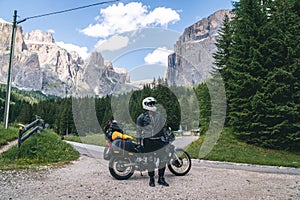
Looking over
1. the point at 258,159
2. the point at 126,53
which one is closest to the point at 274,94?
the point at 258,159

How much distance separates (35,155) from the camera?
348 inches

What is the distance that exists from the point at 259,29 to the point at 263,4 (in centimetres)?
275

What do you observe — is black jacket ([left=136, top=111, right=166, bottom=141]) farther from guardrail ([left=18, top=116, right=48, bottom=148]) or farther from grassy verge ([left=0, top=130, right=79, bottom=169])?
guardrail ([left=18, top=116, right=48, bottom=148])

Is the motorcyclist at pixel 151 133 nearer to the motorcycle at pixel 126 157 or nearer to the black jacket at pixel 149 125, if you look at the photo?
the black jacket at pixel 149 125

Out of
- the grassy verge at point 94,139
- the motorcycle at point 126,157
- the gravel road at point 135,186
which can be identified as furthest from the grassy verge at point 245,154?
the motorcycle at point 126,157

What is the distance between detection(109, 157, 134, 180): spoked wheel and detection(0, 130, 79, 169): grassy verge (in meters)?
2.90

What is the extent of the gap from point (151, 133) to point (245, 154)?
26.8ft

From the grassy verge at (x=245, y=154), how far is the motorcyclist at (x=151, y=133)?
6210mm

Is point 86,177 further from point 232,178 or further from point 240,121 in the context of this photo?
point 240,121

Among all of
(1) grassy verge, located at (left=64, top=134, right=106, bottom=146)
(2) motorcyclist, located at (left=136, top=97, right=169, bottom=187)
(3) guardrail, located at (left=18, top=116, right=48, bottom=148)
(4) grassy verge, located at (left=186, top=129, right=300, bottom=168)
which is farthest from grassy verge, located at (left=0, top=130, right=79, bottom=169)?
(4) grassy verge, located at (left=186, top=129, right=300, bottom=168)

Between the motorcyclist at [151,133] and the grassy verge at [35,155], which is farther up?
the motorcyclist at [151,133]

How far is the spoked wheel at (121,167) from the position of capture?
6.25 m

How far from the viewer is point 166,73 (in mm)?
9508

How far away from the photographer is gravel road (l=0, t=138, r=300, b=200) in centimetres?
498
